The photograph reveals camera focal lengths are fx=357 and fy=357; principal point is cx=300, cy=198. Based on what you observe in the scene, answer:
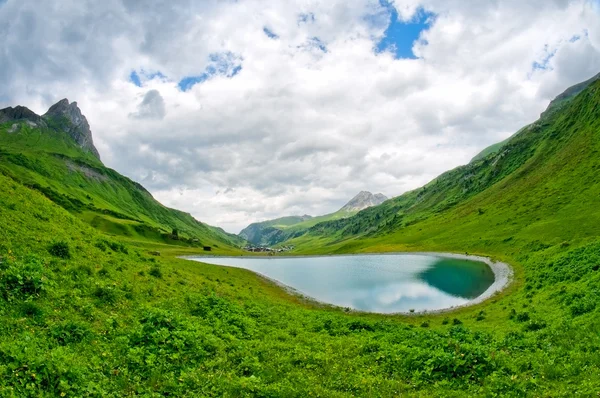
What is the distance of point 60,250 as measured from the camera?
2562 cm

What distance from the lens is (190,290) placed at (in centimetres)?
3306

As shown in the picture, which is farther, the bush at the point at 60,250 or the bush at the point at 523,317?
the bush at the point at 523,317

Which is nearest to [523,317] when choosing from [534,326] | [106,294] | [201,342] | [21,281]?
[534,326]

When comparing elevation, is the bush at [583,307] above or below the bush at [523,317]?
above

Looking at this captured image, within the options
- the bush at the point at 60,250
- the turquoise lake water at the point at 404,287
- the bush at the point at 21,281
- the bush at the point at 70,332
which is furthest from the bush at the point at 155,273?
the turquoise lake water at the point at 404,287

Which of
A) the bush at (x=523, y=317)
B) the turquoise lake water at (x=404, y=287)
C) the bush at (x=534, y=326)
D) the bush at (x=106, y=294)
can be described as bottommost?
the turquoise lake water at (x=404, y=287)

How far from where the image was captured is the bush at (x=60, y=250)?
25.3 meters

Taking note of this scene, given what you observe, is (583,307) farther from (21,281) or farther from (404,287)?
(404,287)

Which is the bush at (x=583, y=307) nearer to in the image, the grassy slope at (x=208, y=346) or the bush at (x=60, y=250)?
the grassy slope at (x=208, y=346)

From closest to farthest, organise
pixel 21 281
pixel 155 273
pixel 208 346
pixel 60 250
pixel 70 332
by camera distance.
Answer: pixel 70 332 < pixel 21 281 < pixel 208 346 < pixel 60 250 < pixel 155 273

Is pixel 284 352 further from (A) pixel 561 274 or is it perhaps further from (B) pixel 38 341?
(A) pixel 561 274

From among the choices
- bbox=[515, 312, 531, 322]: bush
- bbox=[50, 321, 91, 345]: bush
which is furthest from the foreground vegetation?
bbox=[515, 312, 531, 322]: bush

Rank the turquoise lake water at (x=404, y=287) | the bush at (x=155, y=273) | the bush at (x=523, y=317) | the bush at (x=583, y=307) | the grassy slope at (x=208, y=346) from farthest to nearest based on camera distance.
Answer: the turquoise lake water at (x=404, y=287) < the bush at (x=155, y=273) < the bush at (x=523, y=317) < the bush at (x=583, y=307) < the grassy slope at (x=208, y=346)

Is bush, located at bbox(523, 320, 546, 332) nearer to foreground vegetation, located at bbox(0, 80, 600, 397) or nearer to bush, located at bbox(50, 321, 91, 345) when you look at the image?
foreground vegetation, located at bbox(0, 80, 600, 397)
